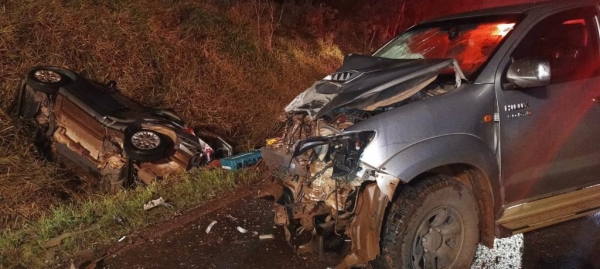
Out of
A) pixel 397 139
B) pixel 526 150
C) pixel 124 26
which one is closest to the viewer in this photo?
pixel 397 139

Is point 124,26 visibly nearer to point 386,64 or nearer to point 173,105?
point 173,105

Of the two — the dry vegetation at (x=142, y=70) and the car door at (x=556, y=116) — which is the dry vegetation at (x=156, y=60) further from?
the car door at (x=556, y=116)

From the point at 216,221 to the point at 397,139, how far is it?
2308 mm

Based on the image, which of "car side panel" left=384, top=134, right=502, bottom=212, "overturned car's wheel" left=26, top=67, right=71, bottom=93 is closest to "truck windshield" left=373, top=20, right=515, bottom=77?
"car side panel" left=384, top=134, right=502, bottom=212

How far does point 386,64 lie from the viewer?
3756 mm

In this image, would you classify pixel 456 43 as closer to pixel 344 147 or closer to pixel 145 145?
pixel 344 147

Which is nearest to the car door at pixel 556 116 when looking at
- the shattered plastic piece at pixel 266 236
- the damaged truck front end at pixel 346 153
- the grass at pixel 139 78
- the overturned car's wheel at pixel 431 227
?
the overturned car's wheel at pixel 431 227

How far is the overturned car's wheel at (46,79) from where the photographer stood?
6.00 m

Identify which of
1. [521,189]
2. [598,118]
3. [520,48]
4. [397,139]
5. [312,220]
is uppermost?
[520,48]

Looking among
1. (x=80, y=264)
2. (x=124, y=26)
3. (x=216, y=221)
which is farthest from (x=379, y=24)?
(x=80, y=264)

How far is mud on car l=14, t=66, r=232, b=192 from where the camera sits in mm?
5895

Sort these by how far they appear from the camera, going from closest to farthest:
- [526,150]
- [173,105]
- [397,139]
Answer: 1. [397,139]
2. [526,150]
3. [173,105]

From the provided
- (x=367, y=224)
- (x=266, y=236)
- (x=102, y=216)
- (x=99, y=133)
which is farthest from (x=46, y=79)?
(x=367, y=224)

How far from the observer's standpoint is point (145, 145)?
18.9 feet
